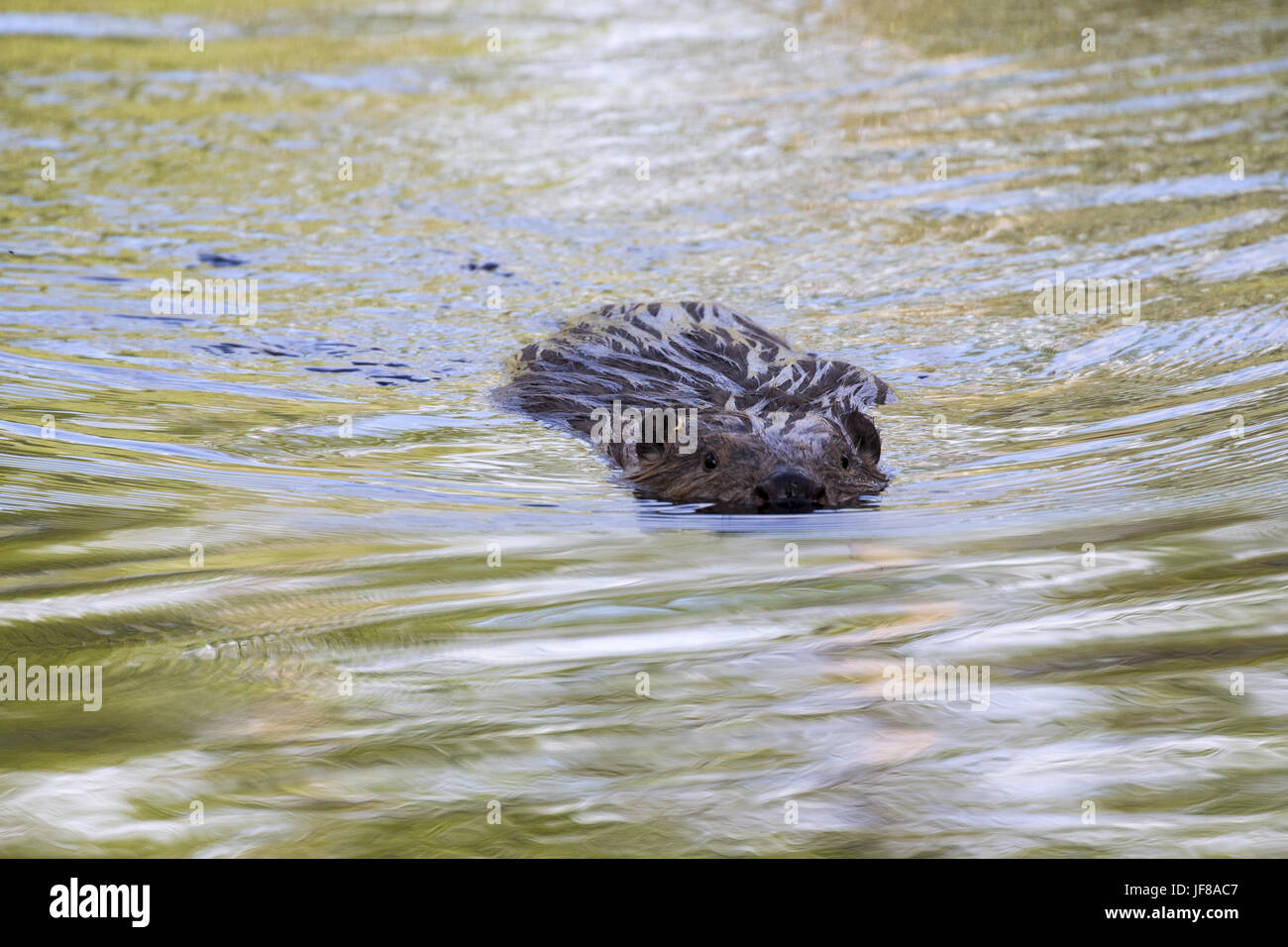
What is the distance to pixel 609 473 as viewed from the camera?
22.3ft

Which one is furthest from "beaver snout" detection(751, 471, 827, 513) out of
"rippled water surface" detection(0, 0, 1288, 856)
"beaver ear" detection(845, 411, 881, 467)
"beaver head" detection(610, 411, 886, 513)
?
"beaver ear" detection(845, 411, 881, 467)

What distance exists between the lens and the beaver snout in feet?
19.6

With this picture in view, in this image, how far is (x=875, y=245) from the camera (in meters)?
10.7

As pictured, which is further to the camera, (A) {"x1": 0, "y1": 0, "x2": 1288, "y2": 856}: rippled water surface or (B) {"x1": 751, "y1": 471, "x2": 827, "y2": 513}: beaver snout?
(B) {"x1": 751, "y1": 471, "x2": 827, "y2": 513}: beaver snout

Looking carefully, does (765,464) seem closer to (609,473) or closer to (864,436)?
(864,436)

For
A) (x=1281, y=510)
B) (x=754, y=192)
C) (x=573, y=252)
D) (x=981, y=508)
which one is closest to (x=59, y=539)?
(x=981, y=508)

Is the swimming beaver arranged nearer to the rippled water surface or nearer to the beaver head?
the beaver head

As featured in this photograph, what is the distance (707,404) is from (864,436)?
90cm

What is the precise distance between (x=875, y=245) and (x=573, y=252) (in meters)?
1.96

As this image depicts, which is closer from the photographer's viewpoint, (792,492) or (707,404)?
(792,492)

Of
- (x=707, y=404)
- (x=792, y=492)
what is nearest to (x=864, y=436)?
(x=792, y=492)
